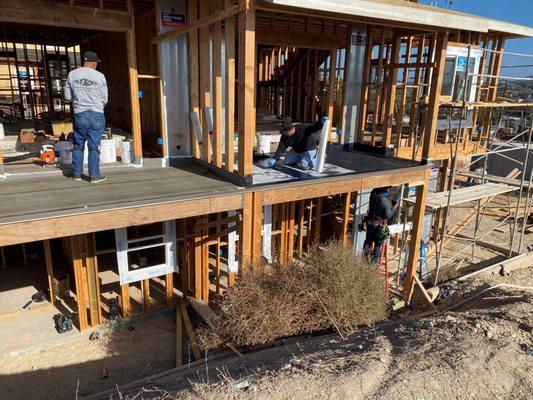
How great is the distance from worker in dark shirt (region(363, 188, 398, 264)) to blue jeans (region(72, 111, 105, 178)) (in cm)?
544

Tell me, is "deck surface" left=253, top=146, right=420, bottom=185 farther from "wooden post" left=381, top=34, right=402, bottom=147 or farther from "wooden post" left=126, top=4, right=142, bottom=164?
"wooden post" left=126, top=4, right=142, bottom=164

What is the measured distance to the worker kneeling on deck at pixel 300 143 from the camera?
7.74 meters

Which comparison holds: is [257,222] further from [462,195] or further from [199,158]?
[462,195]

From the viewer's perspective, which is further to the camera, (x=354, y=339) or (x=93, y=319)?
(x=93, y=319)

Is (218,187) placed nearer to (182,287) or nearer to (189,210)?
(189,210)

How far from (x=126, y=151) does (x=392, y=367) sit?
5.82 m

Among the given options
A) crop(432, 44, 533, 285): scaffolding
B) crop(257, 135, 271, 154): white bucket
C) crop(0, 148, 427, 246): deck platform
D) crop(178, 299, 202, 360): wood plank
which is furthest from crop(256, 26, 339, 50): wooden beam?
crop(178, 299, 202, 360): wood plank

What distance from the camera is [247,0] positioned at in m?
5.23

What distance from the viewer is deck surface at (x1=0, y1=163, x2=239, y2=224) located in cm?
505

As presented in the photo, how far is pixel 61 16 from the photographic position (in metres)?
6.46

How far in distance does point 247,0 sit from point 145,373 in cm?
590

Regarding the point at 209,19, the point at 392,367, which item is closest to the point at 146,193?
the point at 209,19

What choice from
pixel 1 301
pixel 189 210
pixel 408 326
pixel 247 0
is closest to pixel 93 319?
pixel 1 301

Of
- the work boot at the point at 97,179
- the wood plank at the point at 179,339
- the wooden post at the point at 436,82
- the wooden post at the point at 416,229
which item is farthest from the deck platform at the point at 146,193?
the wood plank at the point at 179,339
